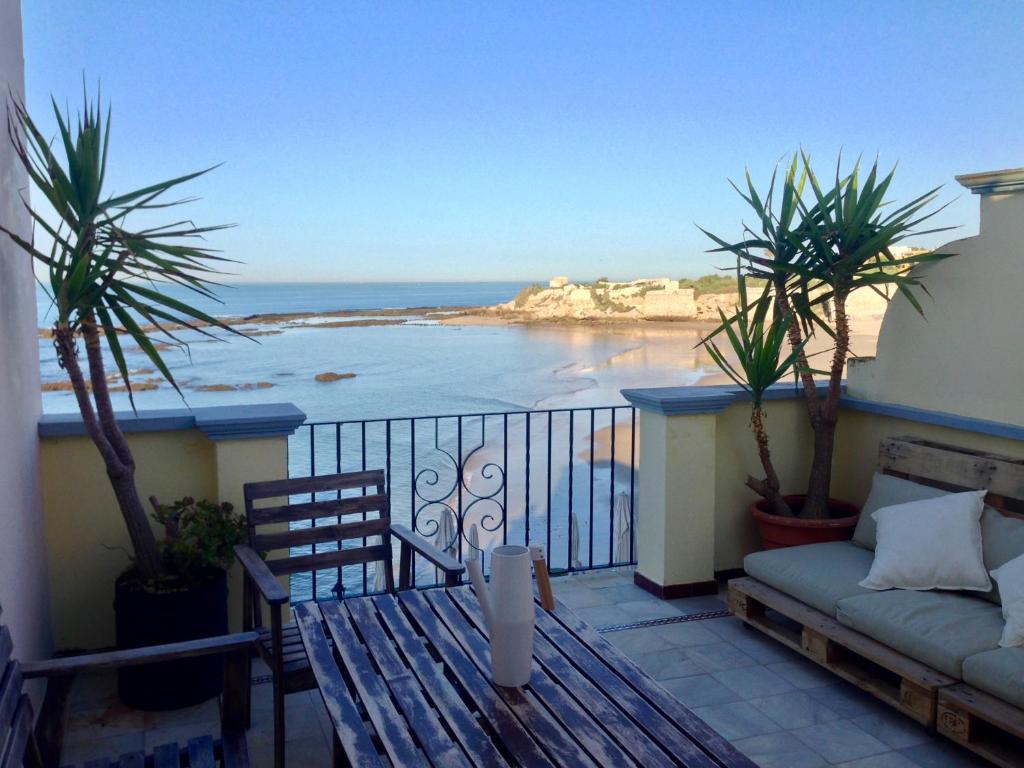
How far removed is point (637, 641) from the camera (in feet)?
10.9

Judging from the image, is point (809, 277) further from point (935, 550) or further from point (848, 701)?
point (848, 701)

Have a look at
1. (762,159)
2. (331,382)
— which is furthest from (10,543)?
(762,159)

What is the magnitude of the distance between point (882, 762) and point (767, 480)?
1.54 metres

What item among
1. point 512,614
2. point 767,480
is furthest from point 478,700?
point 767,480

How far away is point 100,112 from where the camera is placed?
2580mm

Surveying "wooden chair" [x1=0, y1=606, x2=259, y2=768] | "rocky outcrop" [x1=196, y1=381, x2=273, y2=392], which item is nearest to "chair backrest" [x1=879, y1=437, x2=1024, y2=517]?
"wooden chair" [x1=0, y1=606, x2=259, y2=768]

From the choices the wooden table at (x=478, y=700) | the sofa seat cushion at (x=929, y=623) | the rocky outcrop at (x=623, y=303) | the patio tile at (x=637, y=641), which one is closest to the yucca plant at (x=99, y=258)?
the wooden table at (x=478, y=700)

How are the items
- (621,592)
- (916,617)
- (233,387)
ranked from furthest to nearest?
(233,387), (621,592), (916,617)

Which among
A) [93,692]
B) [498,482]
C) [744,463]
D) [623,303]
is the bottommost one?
[498,482]

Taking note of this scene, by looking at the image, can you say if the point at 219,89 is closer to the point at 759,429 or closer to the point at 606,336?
the point at 606,336

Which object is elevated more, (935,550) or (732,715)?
(935,550)

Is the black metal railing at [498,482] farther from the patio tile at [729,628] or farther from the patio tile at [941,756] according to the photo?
the patio tile at [941,756]

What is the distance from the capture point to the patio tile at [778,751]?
2412 millimetres

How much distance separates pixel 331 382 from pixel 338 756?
17505 millimetres
